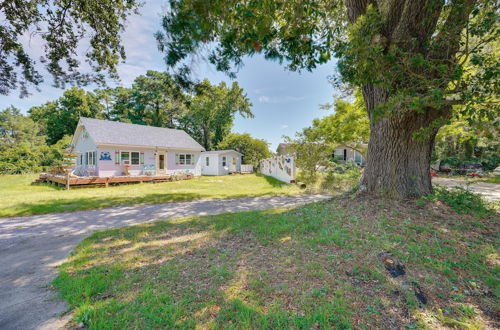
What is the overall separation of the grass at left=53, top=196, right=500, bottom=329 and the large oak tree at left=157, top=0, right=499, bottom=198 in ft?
3.98

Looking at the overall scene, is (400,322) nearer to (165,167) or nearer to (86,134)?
(165,167)

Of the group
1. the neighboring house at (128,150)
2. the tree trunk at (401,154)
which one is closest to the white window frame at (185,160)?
the neighboring house at (128,150)

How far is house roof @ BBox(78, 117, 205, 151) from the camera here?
1484 centimetres

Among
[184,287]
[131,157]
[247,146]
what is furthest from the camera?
[247,146]

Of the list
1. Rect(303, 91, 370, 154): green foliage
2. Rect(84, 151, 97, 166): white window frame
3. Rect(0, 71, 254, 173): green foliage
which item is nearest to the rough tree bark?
Rect(303, 91, 370, 154): green foliage

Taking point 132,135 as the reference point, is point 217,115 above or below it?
above

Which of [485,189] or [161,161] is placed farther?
[161,161]

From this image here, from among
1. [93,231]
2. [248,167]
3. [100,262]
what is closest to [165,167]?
[248,167]

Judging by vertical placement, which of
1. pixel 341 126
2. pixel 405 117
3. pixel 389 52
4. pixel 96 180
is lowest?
pixel 96 180

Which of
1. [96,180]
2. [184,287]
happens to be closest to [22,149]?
[96,180]

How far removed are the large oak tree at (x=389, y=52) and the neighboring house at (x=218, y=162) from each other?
1777 centimetres

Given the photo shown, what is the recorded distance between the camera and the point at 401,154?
4.49 m

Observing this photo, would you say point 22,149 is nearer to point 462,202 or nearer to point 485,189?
point 462,202

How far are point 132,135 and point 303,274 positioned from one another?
59.0ft
